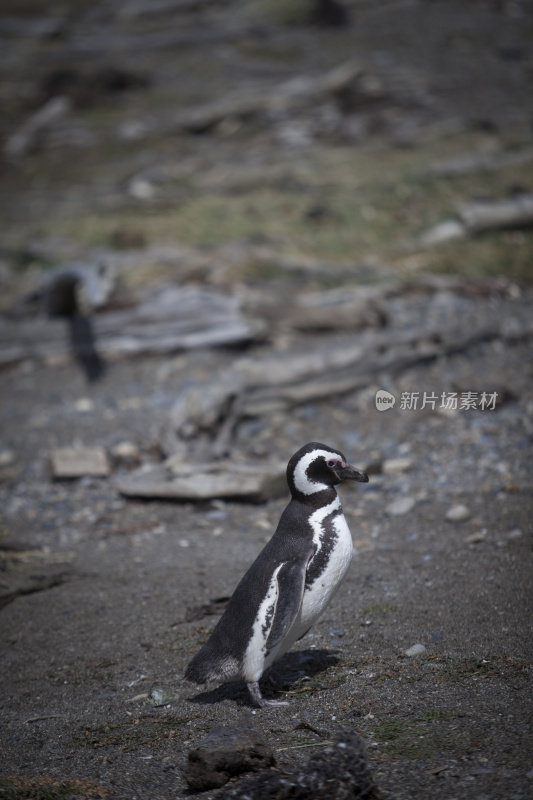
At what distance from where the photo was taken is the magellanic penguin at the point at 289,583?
14.5 feet

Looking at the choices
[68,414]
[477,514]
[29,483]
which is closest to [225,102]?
[68,414]

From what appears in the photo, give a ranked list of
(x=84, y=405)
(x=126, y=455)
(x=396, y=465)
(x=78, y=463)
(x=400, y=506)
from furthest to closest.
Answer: (x=84, y=405), (x=126, y=455), (x=78, y=463), (x=396, y=465), (x=400, y=506)

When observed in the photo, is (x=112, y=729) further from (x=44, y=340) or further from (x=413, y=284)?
(x=413, y=284)

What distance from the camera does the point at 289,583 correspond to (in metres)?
4.48

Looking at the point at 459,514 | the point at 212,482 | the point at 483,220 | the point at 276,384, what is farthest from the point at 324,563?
the point at 483,220

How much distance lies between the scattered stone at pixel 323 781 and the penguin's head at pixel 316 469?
1697 millimetres

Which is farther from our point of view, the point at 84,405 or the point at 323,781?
the point at 84,405

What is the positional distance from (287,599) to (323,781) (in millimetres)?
1172

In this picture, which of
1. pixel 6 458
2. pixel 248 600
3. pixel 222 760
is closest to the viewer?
pixel 222 760

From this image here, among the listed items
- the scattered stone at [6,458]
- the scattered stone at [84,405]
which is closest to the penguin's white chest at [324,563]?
the scattered stone at [6,458]

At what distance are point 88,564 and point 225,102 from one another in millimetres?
15561

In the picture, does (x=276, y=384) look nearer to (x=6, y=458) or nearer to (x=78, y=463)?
(x=78, y=463)

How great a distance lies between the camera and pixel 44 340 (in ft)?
38.1

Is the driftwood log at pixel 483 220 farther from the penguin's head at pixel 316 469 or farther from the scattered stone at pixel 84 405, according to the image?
the penguin's head at pixel 316 469
